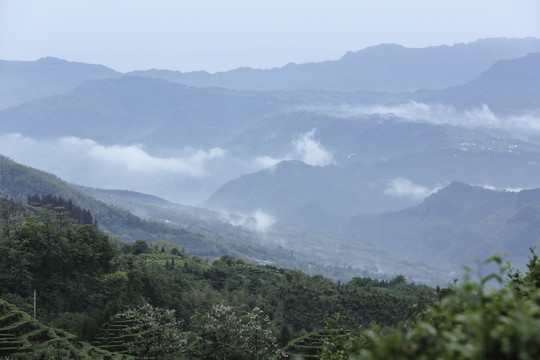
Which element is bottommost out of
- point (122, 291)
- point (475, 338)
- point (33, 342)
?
point (122, 291)

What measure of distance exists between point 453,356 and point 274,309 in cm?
11918

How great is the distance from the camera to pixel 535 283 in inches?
584

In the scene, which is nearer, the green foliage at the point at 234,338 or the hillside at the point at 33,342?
the hillside at the point at 33,342

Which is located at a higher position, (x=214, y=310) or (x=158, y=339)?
(x=214, y=310)

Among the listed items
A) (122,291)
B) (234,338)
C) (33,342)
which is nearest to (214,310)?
(234,338)

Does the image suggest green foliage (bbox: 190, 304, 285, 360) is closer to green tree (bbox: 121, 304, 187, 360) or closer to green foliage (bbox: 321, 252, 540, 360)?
green tree (bbox: 121, 304, 187, 360)

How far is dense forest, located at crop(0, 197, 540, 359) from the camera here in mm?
9164

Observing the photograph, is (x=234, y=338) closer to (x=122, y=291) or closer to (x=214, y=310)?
(x=214, y=310)

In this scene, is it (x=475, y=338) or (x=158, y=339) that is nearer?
(x=475, y=338)

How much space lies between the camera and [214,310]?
189ft

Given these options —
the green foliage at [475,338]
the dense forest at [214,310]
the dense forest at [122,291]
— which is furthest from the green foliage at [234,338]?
the green foliage at [475,338]

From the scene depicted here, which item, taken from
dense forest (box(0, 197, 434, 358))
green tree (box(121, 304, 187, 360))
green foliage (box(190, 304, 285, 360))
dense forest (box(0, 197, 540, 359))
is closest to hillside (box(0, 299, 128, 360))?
dense forest (box(0, 197, 540, 359))

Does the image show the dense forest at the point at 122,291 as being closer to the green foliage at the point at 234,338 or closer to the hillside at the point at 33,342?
the green foliage at the point at 234,338

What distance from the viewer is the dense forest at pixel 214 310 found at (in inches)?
361
